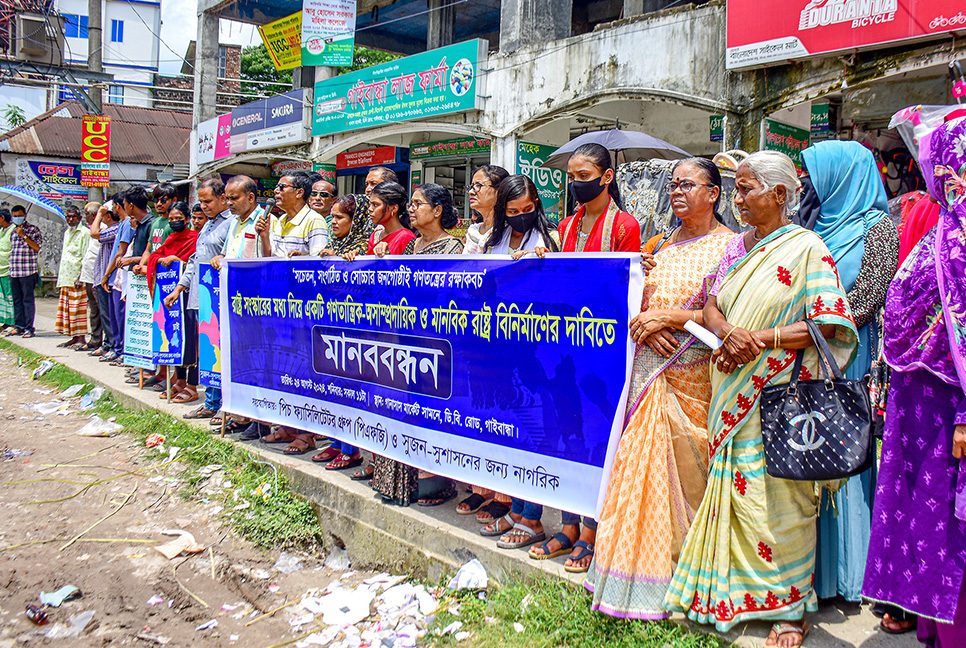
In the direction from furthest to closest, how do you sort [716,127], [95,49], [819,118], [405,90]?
[95,49] < [405,90] < [716,127] < [819,118]

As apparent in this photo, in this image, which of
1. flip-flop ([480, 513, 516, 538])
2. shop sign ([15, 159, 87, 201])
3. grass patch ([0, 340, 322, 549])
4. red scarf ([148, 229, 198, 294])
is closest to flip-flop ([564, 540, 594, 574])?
flip-flop ([480, 513, 516, 538])

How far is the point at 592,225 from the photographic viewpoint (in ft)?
11.5

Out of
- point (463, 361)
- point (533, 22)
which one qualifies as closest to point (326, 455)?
point (463, 361)

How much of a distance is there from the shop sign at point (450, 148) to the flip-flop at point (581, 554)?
37.8ft

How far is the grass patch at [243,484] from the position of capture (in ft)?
14.4

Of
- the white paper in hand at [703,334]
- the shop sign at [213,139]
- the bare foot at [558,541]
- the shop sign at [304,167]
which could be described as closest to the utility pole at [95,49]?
the shop sign at [213,139]

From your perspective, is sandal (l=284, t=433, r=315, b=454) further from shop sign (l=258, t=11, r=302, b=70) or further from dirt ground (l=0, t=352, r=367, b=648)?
shop sign (l=258, t=11, r=302, b=70)

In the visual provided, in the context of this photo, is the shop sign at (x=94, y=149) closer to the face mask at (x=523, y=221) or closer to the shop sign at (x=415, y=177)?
the shop sign at (x=415, y=177)

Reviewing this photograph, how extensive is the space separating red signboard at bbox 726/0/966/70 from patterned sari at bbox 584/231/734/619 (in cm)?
562

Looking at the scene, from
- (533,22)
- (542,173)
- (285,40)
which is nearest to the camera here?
(533,22)

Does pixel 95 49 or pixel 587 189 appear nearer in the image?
pixel 587 189

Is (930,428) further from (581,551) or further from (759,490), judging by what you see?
(581,551)

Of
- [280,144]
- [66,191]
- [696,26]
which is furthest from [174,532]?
[66,191]

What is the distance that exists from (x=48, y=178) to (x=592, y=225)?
86.4 feet
